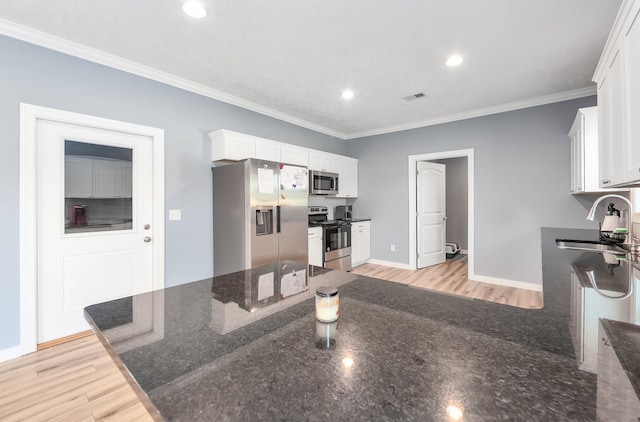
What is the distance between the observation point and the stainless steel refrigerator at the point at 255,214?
2906 millimetres

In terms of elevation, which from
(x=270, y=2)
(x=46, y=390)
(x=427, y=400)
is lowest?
(x=46, y=390)

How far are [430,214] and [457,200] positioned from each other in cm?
172

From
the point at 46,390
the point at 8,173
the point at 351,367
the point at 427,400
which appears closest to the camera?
the point at 427,400

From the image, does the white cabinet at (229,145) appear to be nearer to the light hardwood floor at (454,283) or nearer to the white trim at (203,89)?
the white trim at (203,89)

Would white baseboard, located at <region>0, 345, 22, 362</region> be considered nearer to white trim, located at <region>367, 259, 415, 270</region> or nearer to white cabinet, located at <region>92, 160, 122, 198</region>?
white cabinet, located at <region>92, 160, 122, 198</region>

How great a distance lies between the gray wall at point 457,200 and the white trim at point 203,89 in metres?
2.04

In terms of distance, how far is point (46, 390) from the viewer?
70.3 inches

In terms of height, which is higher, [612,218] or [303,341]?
[612,218]

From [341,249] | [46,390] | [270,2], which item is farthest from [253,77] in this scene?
[46,390]

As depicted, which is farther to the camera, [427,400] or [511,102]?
[511,102]

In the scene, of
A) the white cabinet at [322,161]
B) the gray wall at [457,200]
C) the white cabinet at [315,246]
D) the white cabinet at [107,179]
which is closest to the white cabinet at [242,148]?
the white cabinet at [322,161]

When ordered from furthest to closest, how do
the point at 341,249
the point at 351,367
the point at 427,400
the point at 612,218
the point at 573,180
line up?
1. the point at 341,249
2. the point at 573,180
3. the point at 612,218
4. the point at 351,367
5. the point at 427,400

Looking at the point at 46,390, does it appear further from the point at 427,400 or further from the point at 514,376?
the point at 514,376

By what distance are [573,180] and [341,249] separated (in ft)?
9.83
